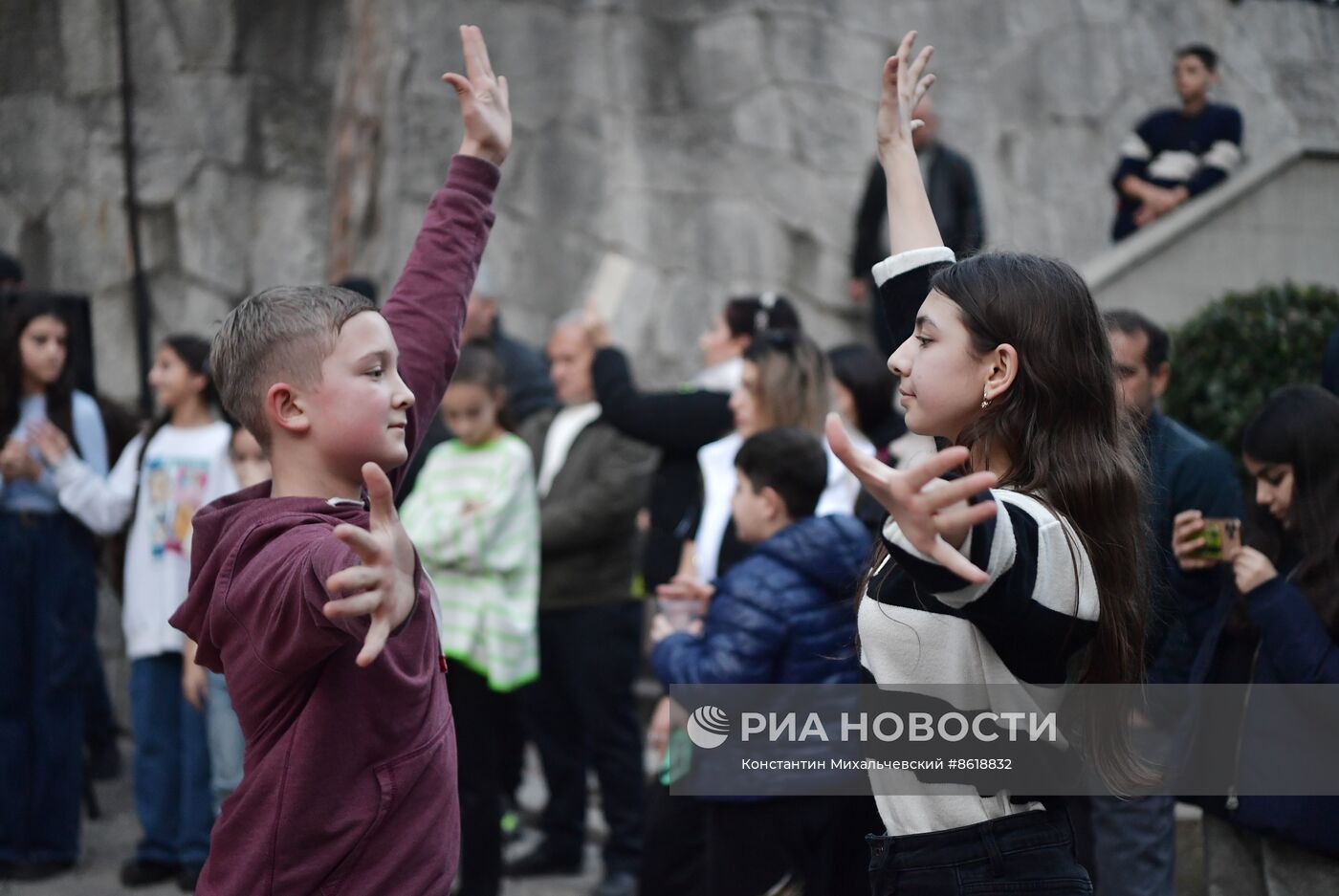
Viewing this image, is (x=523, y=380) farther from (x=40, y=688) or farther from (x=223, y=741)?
(x=40, y=688)

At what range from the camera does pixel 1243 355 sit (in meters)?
6.08

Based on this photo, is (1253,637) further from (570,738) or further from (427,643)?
(570,738)

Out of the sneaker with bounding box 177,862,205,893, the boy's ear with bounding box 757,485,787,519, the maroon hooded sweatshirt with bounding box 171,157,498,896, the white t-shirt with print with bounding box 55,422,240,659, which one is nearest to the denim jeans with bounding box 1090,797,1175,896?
the boy's ear with bounding box 757,485,787,519

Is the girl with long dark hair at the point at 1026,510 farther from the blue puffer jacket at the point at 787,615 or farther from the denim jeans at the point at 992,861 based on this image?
the blue puffer jacket at the point at 787,615

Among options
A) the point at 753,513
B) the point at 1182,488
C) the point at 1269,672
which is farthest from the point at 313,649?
the point at 1182,488

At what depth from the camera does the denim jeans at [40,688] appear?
18.4ft

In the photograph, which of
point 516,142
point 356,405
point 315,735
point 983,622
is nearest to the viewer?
point 983,622

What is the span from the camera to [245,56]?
9477mm

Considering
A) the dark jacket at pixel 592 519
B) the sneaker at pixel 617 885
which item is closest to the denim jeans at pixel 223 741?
the dark jacket at pixel 592 519

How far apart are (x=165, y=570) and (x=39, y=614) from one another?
0.55m

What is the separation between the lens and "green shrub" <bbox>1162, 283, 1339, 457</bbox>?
19.7 ft

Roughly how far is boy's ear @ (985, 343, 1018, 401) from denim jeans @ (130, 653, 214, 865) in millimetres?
4250

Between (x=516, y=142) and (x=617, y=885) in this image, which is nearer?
(x=617, y=885)

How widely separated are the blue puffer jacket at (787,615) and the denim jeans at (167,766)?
8.50ft
